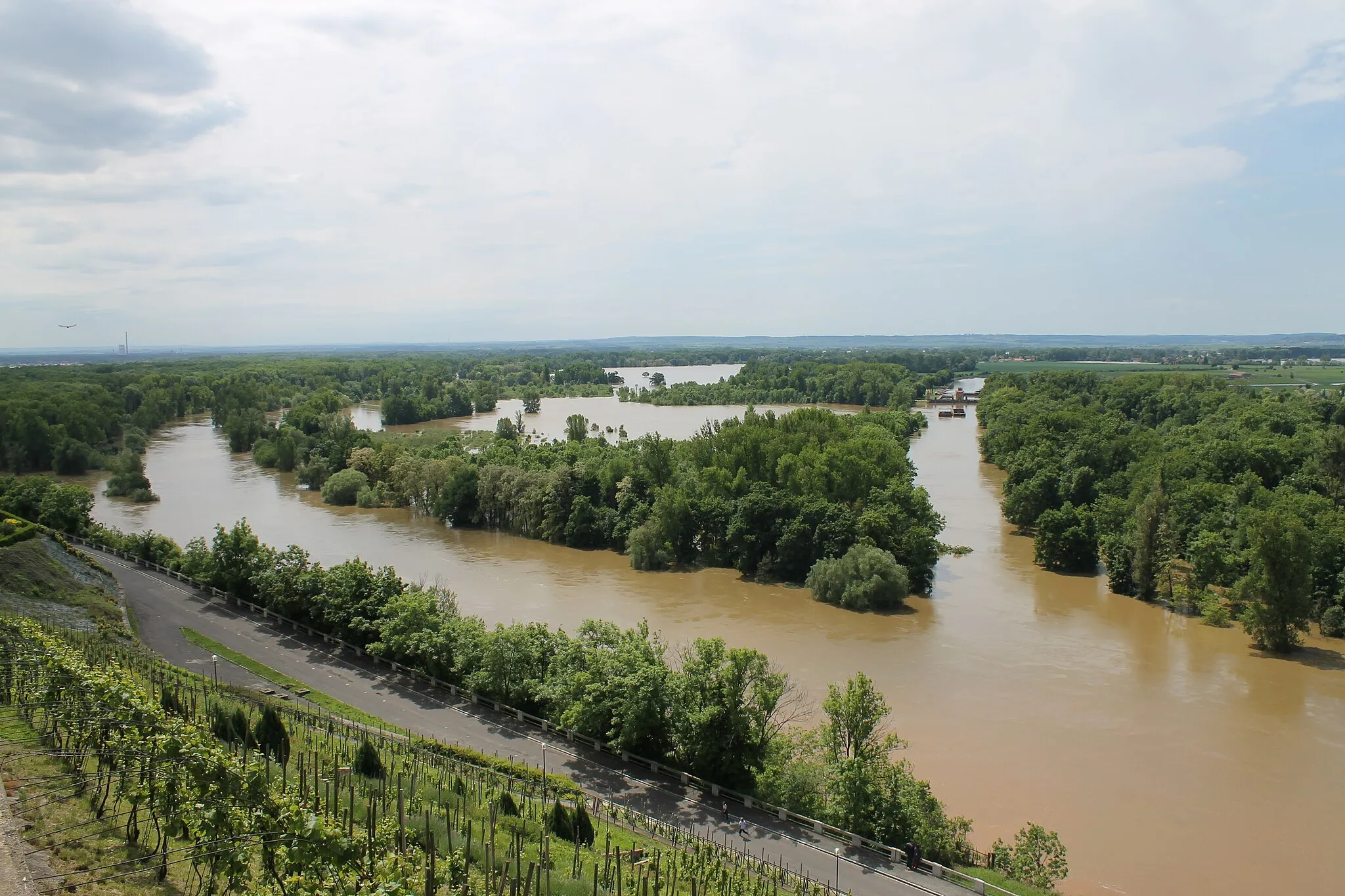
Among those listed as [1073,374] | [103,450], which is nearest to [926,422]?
[1073,374]

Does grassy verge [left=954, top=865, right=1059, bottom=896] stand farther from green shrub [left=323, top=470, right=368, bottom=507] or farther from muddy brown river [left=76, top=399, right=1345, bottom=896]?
green shrub [left=323, top=470, right=368, bottom=507]

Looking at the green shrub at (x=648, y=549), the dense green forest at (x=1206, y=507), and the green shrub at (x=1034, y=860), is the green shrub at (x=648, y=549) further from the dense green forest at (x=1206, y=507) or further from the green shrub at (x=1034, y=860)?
the green shrub at (x=1034, y=860)

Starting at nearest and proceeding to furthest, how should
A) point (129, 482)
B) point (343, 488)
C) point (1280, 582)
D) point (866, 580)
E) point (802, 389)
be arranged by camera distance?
point (1280, 582)
point (866, 580)
point (343, 488)
point (129, 482)
point (802, 389)

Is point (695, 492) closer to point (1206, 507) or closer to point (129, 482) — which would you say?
point (1206, 507)

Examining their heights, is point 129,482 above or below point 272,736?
below

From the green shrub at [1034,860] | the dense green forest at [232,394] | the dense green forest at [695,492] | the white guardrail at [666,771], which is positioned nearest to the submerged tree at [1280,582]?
the dense green forest at [695,492]

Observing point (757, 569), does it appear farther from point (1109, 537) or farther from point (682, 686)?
point (682, 686)

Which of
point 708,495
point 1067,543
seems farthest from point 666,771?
point 1067,543
